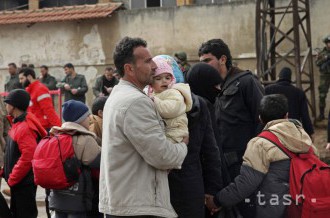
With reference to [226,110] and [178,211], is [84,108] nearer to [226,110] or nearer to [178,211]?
[226,110]

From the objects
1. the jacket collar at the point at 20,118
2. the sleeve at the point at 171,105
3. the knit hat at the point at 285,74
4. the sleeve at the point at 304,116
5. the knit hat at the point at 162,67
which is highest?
the knit hat at the point at 162,67

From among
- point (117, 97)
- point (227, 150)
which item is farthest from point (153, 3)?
point (117, 97)

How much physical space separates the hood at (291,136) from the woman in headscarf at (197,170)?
1.70 ft

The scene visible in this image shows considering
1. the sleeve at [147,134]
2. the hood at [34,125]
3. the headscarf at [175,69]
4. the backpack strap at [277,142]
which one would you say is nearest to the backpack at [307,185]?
the backpack strap at [277,142]

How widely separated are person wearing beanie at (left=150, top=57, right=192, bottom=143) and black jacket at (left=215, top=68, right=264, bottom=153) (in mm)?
1171

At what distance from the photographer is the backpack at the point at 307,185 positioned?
4785 millimetres

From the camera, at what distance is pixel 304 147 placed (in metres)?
4.86

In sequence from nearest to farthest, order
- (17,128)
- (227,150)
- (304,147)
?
(304,147), (227,150), (17,128)

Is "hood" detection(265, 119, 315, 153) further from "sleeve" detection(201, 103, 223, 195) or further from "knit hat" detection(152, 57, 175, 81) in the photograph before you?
"knit hat" detection(152, 57, 175, 81)

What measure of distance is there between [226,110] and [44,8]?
646 inches

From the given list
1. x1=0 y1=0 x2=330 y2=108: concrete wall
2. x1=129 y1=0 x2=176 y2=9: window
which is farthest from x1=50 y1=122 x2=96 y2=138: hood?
x1=129 y1=0 x2=176 y2=9: window

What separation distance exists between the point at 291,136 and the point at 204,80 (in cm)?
75

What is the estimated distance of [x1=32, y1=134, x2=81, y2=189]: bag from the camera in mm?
5367

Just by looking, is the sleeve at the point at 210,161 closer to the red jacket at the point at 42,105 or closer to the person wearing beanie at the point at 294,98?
the person wearing beanie at the point at 294,98
